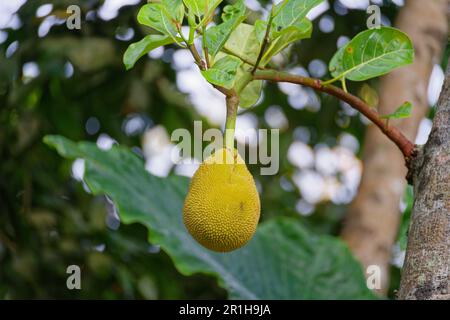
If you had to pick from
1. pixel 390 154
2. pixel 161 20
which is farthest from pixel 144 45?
pixel 390 154

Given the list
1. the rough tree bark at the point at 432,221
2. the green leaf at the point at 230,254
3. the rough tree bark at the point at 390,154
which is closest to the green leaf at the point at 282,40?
the rough tree bark at the point at 432,221

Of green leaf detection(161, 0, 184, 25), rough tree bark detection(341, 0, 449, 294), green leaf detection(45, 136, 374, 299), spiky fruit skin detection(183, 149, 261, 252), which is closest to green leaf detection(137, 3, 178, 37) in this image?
green leaf detection(161, 0, 184, 25)

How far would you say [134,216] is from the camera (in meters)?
1.18

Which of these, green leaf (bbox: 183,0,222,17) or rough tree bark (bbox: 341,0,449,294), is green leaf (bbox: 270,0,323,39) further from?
rough tree bark (bbox: 341,0,449,294)

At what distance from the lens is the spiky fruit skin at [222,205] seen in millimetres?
589

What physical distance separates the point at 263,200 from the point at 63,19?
2.83 feet

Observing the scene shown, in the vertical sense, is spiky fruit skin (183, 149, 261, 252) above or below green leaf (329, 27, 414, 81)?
below

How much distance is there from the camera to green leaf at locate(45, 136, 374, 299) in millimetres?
1207

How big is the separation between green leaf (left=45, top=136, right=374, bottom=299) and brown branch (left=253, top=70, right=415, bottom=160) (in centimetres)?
61

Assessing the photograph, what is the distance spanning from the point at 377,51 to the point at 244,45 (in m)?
0.11

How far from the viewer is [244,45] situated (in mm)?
653

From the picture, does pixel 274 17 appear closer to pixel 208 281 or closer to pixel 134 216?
pixel 134 216

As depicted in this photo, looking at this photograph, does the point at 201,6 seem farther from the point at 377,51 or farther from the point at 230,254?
the point at 230,254
